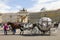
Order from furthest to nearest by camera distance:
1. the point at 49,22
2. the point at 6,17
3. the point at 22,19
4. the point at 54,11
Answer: the point at 54,11 < the point at 6,17 < the point at 22,19 < the point at 49,22

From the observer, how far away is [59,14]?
3740 inches

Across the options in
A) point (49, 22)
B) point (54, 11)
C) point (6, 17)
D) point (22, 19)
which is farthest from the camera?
point (54, 11)

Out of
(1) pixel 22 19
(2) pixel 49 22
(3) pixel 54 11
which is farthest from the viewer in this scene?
(3) pixel 54 11

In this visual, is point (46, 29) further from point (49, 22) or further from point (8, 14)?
point (8, 14)

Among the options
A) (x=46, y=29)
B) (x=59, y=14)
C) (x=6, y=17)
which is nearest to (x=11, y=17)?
(x=6, y=17)

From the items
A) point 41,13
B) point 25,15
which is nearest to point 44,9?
point 41,13

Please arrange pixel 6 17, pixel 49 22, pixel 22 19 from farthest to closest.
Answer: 1. pixel 6 17
2. pixel 22 19
3. pixel 49 22

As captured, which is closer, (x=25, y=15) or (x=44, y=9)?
(x=25, y=15)

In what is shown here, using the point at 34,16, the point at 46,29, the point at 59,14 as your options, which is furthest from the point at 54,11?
the point at 46,29

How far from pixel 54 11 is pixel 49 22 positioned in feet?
228

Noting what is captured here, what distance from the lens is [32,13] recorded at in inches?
3686

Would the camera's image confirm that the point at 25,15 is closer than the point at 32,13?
Yes

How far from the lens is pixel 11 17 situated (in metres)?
89.6

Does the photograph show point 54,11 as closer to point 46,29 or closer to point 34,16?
point 34,16
